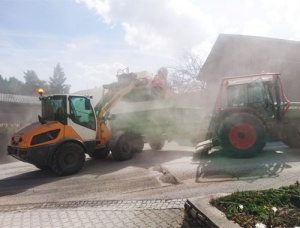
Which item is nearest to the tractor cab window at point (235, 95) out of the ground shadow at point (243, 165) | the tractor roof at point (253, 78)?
the tractor roof at point (253, 78)

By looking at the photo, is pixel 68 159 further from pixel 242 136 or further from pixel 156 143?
pixel 242 136

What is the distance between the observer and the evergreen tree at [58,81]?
64200 mm

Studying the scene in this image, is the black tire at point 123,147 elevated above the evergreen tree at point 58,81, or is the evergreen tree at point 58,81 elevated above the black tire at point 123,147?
the evergreen tree at point 58,81

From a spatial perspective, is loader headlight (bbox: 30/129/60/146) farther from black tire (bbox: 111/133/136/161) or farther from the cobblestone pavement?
the cobblestone pavement

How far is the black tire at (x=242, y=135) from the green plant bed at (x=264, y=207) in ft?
10.9

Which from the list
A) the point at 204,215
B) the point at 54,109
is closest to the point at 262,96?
the point at 204,215

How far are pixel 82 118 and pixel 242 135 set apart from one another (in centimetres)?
464

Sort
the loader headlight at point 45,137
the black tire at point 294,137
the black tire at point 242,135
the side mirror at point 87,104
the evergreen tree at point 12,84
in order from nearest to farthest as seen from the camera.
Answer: the loader headlight at point 45,137, the black tire at point 242,135, the black tire at point 294,137, the side mirror at point 87,104, the evergreen tree at point 12,84

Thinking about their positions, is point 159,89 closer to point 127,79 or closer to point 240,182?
point 127,79

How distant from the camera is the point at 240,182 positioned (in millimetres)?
5457

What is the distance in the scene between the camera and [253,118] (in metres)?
7.29

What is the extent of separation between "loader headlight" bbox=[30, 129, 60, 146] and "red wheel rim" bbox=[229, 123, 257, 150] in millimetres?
4799

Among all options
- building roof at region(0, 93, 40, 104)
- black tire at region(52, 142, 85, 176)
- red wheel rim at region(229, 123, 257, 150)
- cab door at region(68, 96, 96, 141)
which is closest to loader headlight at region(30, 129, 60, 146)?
black tire at region(52, 142, 85, 176)

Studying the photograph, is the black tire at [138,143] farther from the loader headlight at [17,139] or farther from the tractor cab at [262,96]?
the loader headlight at [17,139]
